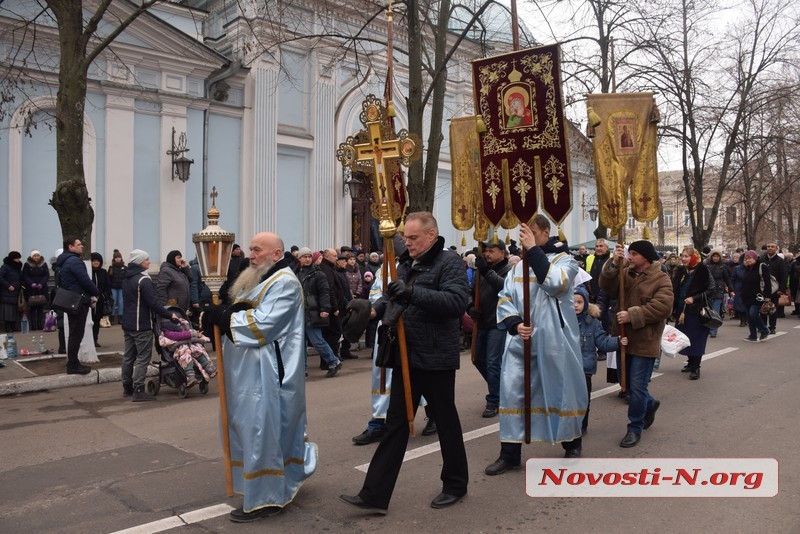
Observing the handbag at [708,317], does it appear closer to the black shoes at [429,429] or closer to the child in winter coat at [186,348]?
the black shoes at [429,429]

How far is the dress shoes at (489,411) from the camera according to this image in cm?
704

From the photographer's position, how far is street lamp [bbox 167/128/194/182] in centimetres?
1591

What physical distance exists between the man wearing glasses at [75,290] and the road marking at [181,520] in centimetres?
550

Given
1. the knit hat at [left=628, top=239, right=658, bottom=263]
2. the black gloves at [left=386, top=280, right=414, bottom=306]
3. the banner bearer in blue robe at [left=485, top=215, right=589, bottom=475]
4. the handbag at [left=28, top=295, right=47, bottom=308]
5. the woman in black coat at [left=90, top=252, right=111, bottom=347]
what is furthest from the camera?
the handbag at [left=28, top=295, right=47, bottom=308]

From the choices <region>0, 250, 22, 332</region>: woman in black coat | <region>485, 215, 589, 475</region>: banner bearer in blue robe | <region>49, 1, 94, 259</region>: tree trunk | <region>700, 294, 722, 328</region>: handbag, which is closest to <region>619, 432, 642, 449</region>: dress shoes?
<region>485, 215, 589, 475</region>: banner bearer in blue robe

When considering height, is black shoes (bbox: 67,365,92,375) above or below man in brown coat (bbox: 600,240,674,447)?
below

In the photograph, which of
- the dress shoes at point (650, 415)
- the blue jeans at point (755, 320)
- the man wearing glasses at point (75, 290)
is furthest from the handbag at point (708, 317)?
the man wearing glasses at point (75, 290)

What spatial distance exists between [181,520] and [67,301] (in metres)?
5.68

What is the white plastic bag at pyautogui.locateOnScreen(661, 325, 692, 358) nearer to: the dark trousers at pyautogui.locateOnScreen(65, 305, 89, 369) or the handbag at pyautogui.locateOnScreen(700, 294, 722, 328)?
the handbag at pyautogui.locateOnScreen(700, 294, 722, 328)

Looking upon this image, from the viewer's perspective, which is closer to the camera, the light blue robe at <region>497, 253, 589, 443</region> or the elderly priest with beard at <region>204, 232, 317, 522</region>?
the elderly priest with beard at <region>204, 232, 317, 522</region>

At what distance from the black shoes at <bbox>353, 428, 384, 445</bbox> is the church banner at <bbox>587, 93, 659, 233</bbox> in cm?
379

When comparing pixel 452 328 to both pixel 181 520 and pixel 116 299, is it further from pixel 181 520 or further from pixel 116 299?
pixel 116 299

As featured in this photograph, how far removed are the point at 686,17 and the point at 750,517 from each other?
62.9ft

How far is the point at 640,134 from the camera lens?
26.9 feet
